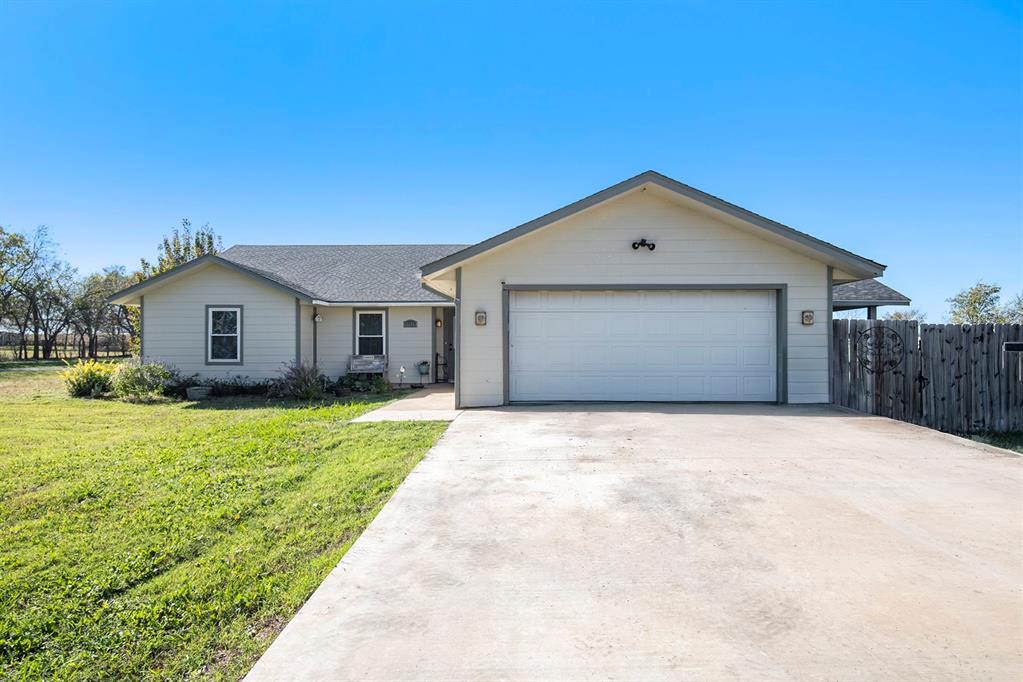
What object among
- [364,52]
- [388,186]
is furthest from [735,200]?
[388,186]

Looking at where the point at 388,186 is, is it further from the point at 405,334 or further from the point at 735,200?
the point at 735,200

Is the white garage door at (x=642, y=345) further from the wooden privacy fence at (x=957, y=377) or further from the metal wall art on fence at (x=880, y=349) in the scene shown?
the wooden privacy fence at (x=957, y=377)

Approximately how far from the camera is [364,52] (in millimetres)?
12477

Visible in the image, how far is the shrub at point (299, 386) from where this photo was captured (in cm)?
1265

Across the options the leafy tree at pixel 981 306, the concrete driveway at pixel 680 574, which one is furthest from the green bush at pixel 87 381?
the leafy tree at pixel 981 306

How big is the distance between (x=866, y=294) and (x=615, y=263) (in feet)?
31.0

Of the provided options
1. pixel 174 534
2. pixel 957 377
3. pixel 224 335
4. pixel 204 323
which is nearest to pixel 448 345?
pixel 224 335

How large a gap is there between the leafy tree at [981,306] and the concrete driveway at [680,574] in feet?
74.2

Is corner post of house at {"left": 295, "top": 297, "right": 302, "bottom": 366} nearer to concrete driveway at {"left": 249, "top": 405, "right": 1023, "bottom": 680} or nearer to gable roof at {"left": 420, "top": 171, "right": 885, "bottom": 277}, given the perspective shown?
gable roof at {"left": 420, "top": 171, "right": 885, "bottom": 277}

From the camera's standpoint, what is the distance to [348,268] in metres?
17.3

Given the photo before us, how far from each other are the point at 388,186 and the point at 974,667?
61.6 feet

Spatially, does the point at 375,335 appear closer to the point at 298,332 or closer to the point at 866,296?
the point at 298,332

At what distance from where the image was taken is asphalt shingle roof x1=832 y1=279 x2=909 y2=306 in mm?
14102

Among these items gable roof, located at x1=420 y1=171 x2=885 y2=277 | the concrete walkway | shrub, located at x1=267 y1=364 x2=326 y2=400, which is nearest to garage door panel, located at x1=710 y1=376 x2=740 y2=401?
gable roof, located at x1=420 y1=171 x2=885 y2=277
